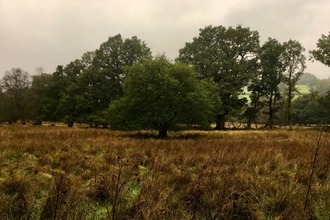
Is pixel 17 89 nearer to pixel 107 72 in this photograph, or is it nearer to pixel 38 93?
pixel 38 93

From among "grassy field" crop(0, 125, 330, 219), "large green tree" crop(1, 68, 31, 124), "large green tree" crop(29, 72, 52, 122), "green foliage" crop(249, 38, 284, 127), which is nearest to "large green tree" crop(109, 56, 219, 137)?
"grassy field" crop(0, 125, 330, 219)

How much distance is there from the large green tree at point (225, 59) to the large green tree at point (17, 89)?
87.3 feet

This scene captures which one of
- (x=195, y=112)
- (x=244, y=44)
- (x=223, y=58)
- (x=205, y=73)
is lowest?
(x=195, y=112)

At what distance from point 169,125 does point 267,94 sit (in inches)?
996

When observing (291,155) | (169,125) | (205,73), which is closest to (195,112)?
(169,125)

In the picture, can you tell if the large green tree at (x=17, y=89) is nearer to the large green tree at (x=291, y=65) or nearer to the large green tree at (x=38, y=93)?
the large green tree at (x=38, y=93)

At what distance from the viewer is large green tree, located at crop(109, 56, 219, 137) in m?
17.1

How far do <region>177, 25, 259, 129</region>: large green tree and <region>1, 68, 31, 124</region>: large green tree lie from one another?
26598 mm

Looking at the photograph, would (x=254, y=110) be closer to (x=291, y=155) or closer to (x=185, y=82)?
(x=185, y=82)

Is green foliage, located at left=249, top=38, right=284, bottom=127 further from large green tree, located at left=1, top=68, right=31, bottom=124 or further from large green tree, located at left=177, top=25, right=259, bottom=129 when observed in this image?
large green tree, located at left=1, top=68, right=31, bottom=124

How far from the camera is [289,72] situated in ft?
121

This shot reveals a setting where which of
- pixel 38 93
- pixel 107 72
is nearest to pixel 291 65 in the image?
pixel 107 72

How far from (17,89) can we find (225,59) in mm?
33866

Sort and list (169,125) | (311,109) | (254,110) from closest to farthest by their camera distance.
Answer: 1. (169,125)
2. (254,110)
3. (311,109)
